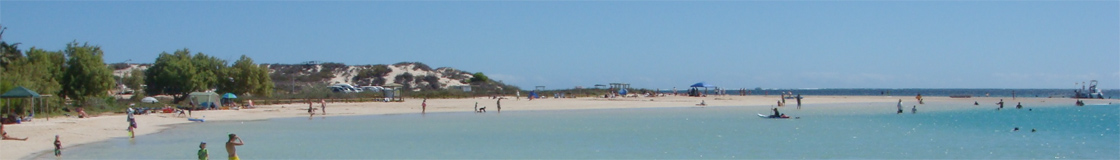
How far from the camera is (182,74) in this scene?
44.9 meters

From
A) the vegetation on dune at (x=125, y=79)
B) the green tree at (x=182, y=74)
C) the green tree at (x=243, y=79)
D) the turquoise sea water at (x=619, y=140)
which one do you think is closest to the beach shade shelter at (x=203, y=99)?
the vegetation on dune at (x=125, y=79)

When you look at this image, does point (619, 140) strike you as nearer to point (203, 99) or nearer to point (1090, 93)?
point (203, 99)

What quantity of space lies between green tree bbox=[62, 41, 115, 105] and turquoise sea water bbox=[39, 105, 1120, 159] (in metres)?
10.9

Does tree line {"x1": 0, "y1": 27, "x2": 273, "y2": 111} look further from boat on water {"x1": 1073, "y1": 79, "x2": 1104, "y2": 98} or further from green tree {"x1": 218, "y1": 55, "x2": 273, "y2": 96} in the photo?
boat on water {"x1": 1073, "y1": 79, "x2": 1104, "y2": 98}

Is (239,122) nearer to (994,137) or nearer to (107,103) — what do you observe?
(107,103)

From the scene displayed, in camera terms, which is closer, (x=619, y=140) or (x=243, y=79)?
(x=619, y=140)

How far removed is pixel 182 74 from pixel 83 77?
345 inches

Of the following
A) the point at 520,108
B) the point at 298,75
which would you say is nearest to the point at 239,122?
the point at 520,108

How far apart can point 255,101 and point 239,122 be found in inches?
543

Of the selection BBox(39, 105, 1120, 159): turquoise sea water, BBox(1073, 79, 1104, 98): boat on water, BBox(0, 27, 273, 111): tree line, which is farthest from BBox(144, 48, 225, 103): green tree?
BBox(1073, 79, 1104, 98): boat on water

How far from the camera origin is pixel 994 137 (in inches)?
941

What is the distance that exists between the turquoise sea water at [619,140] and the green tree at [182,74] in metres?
17.1

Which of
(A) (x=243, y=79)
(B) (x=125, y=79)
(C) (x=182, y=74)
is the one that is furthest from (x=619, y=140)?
(B) (x=125, y=79)

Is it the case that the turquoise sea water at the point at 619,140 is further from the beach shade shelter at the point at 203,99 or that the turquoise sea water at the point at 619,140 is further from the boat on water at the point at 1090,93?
the boat on water at the point at 1090,93
